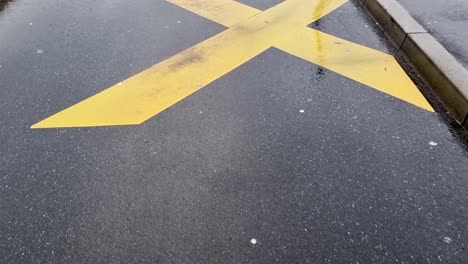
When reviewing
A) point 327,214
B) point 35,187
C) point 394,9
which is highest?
point 394,9

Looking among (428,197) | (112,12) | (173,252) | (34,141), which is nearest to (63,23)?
(112,12)

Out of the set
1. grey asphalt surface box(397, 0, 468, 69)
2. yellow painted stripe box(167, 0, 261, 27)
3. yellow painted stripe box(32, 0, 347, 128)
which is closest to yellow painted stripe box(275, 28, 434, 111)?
yellow painted stripe box(32, 0, 347, 128)

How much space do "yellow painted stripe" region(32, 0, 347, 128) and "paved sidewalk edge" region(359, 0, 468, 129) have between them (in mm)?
816

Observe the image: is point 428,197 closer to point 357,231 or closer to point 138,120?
point 357,231

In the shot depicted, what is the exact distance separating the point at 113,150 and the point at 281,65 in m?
1.82

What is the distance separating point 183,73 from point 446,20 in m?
3.03

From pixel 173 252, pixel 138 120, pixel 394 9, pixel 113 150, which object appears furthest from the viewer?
pixel 394 9

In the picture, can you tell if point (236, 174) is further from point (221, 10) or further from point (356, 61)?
point (221, 10)

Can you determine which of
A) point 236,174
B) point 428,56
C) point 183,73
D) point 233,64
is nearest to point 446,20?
point 428,56

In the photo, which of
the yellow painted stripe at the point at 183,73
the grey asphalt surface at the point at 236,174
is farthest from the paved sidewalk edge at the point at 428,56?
the yellow painted stripe at the point at 183,73

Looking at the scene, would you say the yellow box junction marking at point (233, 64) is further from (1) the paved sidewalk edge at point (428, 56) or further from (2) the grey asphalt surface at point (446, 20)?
(2) the grey asphalt surface at point (446, 20)

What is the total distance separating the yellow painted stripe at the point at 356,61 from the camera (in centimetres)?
340

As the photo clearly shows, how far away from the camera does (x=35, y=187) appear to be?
250 centimetres

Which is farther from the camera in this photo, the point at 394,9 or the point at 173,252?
the point at 394,9
